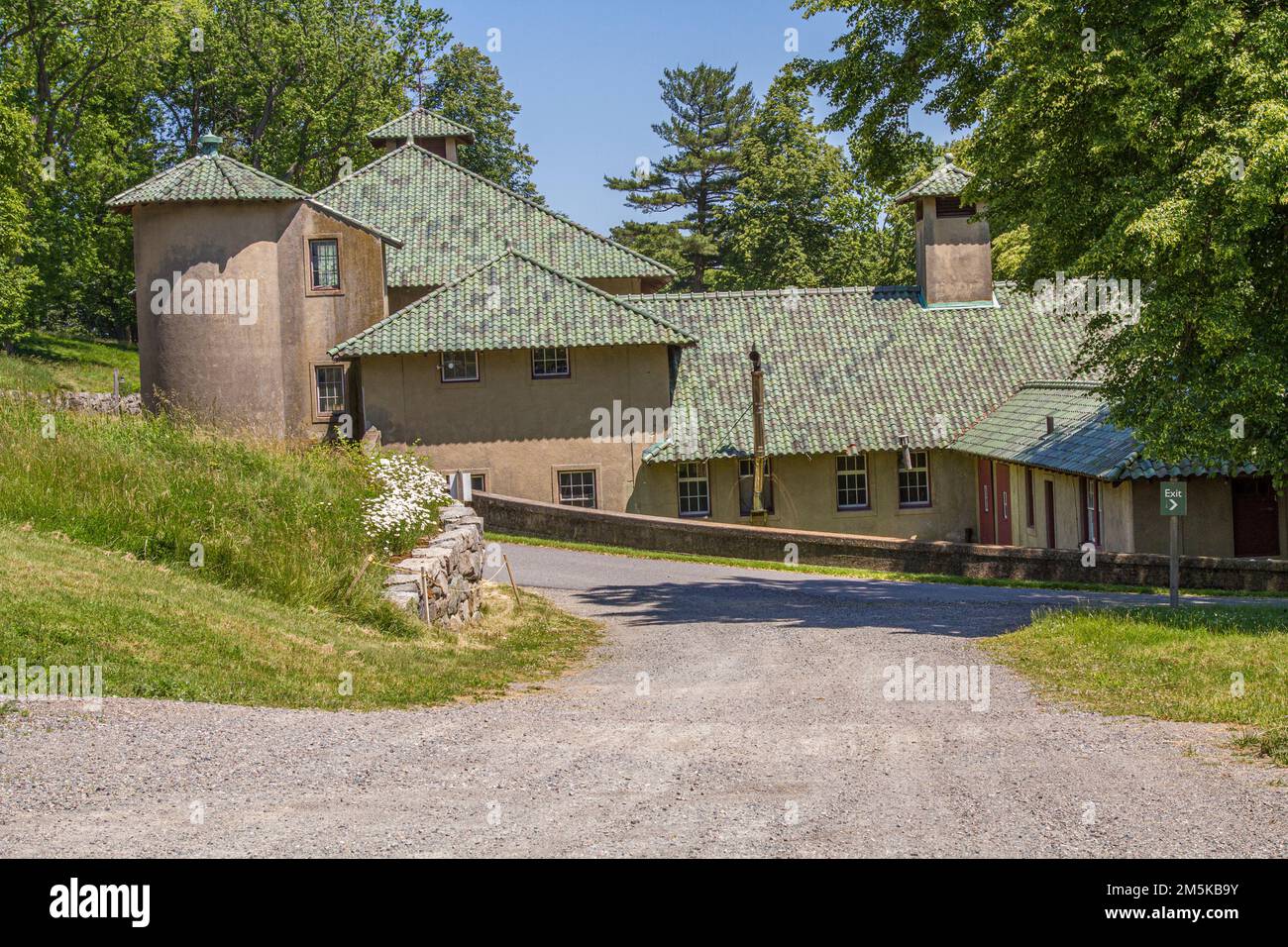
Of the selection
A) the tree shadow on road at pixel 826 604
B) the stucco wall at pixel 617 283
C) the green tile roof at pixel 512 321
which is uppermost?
the stucco wall at pixel 617 283

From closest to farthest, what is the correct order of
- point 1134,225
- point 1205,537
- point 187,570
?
point 187,570 → point 1134,225 → point 1205,537

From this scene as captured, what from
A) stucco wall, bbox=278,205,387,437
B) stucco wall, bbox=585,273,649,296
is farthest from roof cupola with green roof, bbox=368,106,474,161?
stucco wall, bbox=278,205,387,437

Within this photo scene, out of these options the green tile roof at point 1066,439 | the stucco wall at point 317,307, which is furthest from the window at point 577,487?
the green tile roof at point 1066,439

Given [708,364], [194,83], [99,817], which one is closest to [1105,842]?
[99,817]

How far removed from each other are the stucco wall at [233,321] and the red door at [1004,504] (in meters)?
18.1

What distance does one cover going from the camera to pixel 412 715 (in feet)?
38.7

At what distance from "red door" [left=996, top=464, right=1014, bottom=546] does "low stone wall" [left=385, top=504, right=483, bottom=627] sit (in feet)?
58.0

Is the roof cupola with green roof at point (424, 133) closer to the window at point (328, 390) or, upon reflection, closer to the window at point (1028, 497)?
the window at point (328, 390)

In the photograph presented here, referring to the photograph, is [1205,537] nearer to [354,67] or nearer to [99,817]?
[99,817]

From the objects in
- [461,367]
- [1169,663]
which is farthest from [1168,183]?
[461,367]

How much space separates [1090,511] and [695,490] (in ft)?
36.0

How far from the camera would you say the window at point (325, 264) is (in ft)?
124
